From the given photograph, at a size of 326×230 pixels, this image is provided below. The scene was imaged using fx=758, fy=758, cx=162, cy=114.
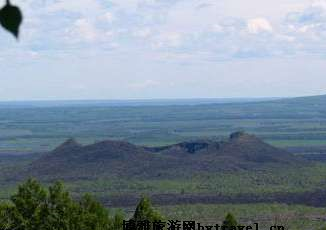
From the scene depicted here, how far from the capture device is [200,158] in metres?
90.9

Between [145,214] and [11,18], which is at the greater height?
[11,18]

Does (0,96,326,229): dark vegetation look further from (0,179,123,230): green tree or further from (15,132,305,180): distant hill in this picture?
(0,179,123,230): green tree

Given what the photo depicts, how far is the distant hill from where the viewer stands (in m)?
86.1

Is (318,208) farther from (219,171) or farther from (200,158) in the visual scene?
(200,158)

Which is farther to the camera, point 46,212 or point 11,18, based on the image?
point 46,212

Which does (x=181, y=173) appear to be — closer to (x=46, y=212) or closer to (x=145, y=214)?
(x=46, y=212)

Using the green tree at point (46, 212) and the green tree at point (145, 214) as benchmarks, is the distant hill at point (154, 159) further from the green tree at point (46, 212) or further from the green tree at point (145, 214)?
the green tree at point (145, 214)

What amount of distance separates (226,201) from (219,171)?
1744cm

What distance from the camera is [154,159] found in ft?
293

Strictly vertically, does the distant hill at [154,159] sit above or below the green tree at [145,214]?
below

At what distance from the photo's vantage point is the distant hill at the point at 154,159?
283 feet

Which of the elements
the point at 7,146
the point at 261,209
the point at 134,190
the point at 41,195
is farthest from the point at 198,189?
the point at 7,146

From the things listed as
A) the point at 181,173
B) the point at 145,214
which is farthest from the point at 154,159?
the point at 145,214

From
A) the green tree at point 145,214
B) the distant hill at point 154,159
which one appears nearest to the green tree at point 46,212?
the green tree at point 145,214
